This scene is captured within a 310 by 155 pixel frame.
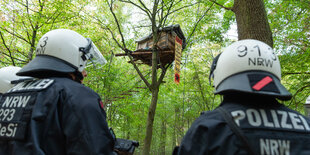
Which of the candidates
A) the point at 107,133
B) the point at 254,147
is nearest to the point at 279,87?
the point at 254,147

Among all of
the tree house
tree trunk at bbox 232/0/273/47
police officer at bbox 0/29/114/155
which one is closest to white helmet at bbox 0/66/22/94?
police officer at bbox 0/29/114/155

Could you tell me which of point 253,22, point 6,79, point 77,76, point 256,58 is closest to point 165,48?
point 253,22

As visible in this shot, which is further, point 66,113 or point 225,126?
point 66,113

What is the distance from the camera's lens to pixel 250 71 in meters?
1.36

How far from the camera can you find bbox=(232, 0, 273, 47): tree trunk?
3.16 meters

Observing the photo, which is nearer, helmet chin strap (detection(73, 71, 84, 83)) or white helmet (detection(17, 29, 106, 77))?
white helmet (detection(17, 29, 106, 77))

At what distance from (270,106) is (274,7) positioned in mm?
7682

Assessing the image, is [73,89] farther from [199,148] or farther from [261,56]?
[261,56]

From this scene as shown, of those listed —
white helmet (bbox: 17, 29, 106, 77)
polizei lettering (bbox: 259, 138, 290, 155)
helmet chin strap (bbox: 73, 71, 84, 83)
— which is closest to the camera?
polizei lettering (bbox: 259, 138, 290, 155)

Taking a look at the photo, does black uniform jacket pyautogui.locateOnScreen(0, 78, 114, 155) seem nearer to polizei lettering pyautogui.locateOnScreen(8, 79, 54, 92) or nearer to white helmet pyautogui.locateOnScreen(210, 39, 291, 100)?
polizei lettering pyautogui.locateOnScreen(8, 79, 54, 92)

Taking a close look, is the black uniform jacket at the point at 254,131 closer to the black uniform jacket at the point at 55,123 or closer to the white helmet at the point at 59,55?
the black uniform jacket at the point at 55,123

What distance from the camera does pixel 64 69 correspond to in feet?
5.46

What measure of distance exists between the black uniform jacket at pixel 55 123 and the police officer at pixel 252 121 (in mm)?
624

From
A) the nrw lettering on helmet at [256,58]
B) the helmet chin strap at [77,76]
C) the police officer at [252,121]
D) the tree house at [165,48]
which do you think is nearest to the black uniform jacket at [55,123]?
the helmet chin strap at [77,76]
